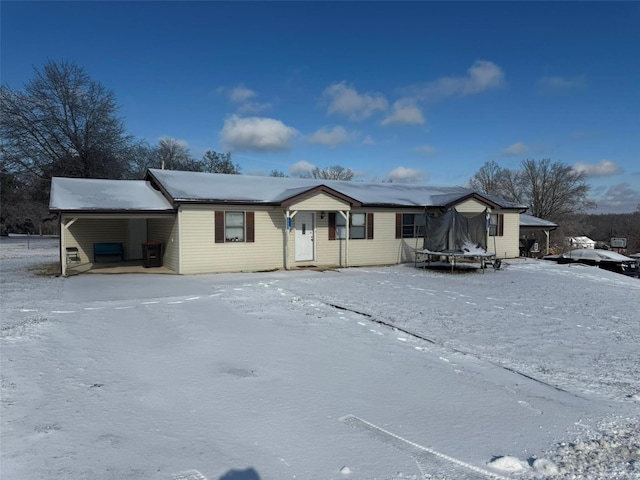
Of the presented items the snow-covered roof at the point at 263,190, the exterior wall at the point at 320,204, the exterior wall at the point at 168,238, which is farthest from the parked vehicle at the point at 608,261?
the exterior wall at the point at 168,238

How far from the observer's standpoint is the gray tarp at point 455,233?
56.8 feet

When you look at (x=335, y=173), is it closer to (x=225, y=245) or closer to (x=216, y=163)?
(x=216, y=163)

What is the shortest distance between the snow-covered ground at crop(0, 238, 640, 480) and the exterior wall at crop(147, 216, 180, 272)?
15.5ft

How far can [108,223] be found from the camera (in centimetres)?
1809

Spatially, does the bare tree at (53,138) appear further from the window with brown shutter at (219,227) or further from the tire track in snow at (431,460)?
the tire track in snow at (431,460)

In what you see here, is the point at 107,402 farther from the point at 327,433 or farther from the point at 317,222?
the point at 317,222

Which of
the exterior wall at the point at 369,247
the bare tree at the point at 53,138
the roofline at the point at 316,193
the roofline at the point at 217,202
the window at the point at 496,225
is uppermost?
the bare tree at the point at 53,138

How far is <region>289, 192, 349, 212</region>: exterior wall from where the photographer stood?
16047 mm

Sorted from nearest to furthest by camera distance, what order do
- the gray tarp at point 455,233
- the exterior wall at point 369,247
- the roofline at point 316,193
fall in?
the roofline at point 316,193 → the gray tarp at point 455,233 → the exterior wall at point 369,247

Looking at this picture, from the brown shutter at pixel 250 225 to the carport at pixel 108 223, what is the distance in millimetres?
2440

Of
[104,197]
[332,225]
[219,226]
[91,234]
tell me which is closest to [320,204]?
[332,225]

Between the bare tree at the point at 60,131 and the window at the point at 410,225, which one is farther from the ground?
the bare tree at the point at 60,131

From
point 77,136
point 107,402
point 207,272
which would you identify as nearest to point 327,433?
point 107,402

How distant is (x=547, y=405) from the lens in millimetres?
4695
